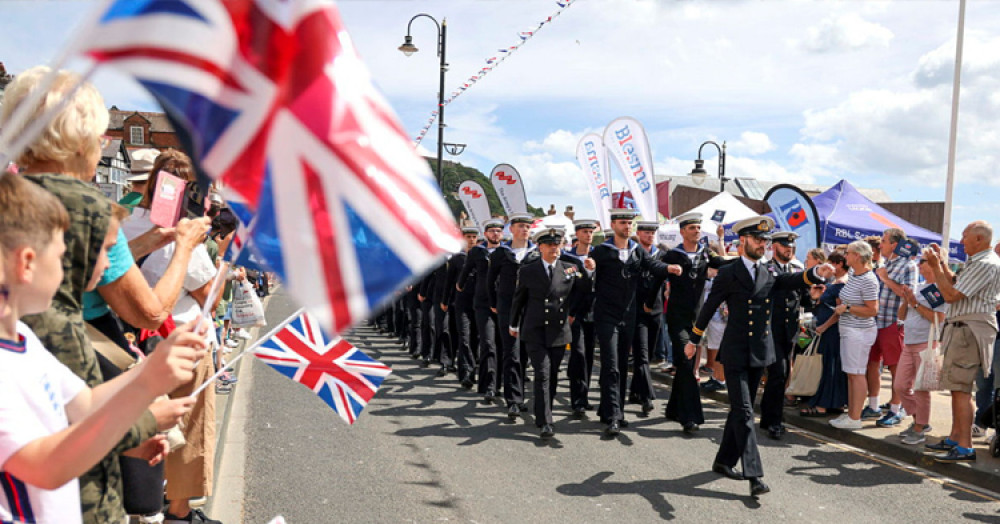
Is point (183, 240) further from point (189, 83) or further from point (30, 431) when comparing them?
point (189, 83)

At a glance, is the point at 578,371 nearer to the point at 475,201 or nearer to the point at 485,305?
the point at 485,305

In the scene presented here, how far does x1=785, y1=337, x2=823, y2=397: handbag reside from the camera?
903 cm

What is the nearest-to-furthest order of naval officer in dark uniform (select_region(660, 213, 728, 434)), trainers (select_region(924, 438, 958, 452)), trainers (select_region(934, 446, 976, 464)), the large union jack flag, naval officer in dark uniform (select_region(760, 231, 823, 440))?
1. the large union jack flag
2. trainers (select_region(934, 446, 976, 464))
3. trainers (select_region(924, 438, 958, 452))
4. naval officer in dark uniform (select_region(760, 231, 823, 440))
5. naval officer in dark uniform (select_region(660, 213, 728, 434))

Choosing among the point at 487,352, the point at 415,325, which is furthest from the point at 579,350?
the point at 415,325

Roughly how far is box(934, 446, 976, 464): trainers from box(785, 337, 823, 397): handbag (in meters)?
2.07

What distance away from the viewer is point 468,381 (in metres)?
10.8

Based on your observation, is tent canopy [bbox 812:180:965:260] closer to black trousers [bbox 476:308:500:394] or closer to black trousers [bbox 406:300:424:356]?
A: black trousers [bbox 406:300:424:356]

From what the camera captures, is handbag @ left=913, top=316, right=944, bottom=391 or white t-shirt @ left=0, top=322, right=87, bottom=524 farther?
handbag @ left=913, top=316, right=944, bottom=391

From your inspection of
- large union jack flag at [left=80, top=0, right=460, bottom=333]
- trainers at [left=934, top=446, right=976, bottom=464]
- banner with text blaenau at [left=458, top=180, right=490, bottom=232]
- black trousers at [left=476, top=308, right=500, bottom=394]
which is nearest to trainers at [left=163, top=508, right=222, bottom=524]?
large union jack flag at [left=80, top=0, right=460, bottom=333]

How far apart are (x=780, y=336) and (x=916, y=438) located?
5.17 ft

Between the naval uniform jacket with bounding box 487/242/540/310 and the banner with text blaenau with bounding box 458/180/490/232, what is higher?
the banner with text blaenau with bounding box 458/180/490/232

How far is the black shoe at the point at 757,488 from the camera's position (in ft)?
19.4

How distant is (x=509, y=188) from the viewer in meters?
15.4

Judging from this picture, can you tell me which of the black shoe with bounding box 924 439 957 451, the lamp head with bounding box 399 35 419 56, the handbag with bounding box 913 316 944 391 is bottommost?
the black shoe with bounding box 924 439 957 451
